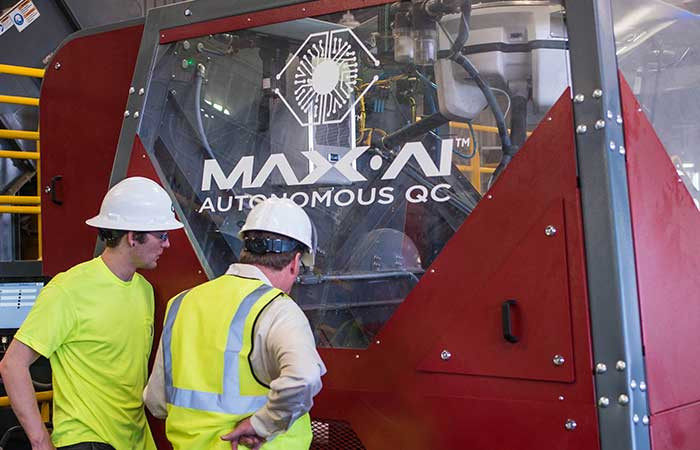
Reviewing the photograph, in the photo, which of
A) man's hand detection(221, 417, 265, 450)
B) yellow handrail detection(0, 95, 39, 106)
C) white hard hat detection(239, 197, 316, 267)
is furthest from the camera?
yellow handrail detection(0, 95, 39, 106)

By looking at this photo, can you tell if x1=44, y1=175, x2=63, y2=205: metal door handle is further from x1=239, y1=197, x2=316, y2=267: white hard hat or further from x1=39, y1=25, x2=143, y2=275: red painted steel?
x1=239, y1=197, x2=316, y2=267: white hard hat

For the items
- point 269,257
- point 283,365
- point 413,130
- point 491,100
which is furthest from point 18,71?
point 283,365

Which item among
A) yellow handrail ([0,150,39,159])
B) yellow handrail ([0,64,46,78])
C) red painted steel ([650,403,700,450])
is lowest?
red painted steel ([650,403,700,450])

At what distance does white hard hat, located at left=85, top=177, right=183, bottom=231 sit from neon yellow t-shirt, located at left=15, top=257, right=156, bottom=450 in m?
0.15

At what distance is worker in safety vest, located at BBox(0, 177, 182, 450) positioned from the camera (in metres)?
2.75

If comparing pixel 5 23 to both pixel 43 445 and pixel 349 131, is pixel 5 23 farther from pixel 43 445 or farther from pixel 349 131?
pixel 43 445

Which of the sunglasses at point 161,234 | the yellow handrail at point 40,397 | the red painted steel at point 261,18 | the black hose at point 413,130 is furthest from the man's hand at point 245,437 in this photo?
the yellow handrail at point 40,397

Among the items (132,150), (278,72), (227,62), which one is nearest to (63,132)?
(132,150)

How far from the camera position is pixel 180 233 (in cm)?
322

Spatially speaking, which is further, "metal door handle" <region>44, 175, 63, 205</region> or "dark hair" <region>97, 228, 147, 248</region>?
"metal door handle" <region>44, 175, 63, 205</region>

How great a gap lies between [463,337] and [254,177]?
0.98 m

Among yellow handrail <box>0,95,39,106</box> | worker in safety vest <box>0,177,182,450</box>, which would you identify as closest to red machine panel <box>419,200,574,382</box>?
worker in safety vest <box>0,177,182,450</box>

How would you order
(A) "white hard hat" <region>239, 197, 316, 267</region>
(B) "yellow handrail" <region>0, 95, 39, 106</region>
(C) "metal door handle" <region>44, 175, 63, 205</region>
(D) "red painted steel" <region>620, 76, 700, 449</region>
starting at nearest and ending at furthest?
1. (D) "red painted steel" <region>620, 76, 700, 449</region>
2. (A) "white hard hat" <region>239, 197, 316, 267</region>
3. (C) "metal door handle" <region>44, 175, 63, 205</region>
4. (B) "yellow handrail" <region>0, 95, 39, 106</region>

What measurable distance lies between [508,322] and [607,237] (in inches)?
14.5
